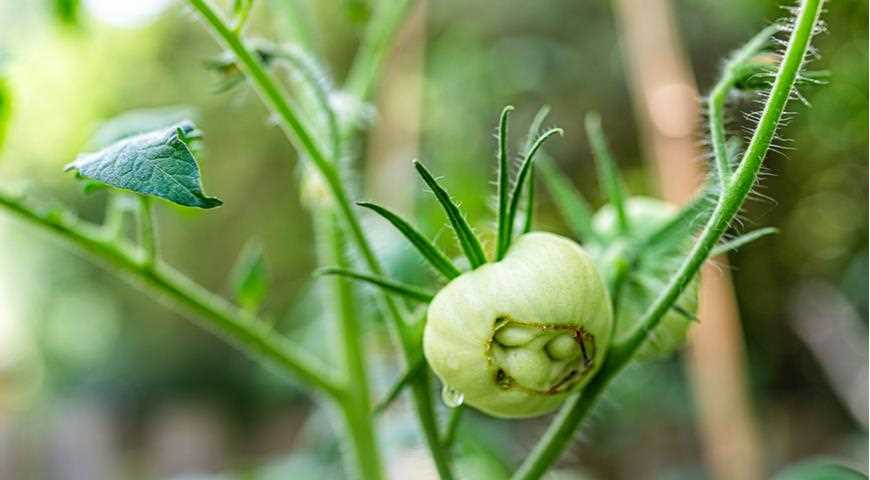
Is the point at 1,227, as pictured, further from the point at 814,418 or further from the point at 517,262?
the point at 517,262

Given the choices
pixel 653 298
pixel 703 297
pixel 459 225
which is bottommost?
pixel 703 297

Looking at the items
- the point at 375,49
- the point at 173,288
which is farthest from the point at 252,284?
the point at 375,49

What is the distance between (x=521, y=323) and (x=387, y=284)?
0.05 metres

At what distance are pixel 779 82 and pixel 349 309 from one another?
0.97ft

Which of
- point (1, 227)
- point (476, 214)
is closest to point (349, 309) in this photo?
point (476, 214)

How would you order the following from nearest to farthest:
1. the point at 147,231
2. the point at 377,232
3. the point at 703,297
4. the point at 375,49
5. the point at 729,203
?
the point at 729,203 < the point at 147,231 < the point at 375,49 < the point at 377,232 < the point at 703,297

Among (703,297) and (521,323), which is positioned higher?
(521,323)

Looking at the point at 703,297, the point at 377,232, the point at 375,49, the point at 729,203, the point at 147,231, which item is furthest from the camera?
the point at 703,297

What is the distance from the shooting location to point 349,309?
22.0 inches

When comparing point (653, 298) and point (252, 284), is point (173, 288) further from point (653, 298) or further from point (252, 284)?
point (653, 298)

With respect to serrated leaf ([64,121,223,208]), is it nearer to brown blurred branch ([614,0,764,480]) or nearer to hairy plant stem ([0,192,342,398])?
hairy plant stem ([0,192,342,398])

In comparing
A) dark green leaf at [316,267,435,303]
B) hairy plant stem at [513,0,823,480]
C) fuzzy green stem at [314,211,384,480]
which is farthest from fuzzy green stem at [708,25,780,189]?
fuzzy green stem at [314,211,384,480]

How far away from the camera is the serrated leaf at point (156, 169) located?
336mm

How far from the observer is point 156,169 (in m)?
0.35
